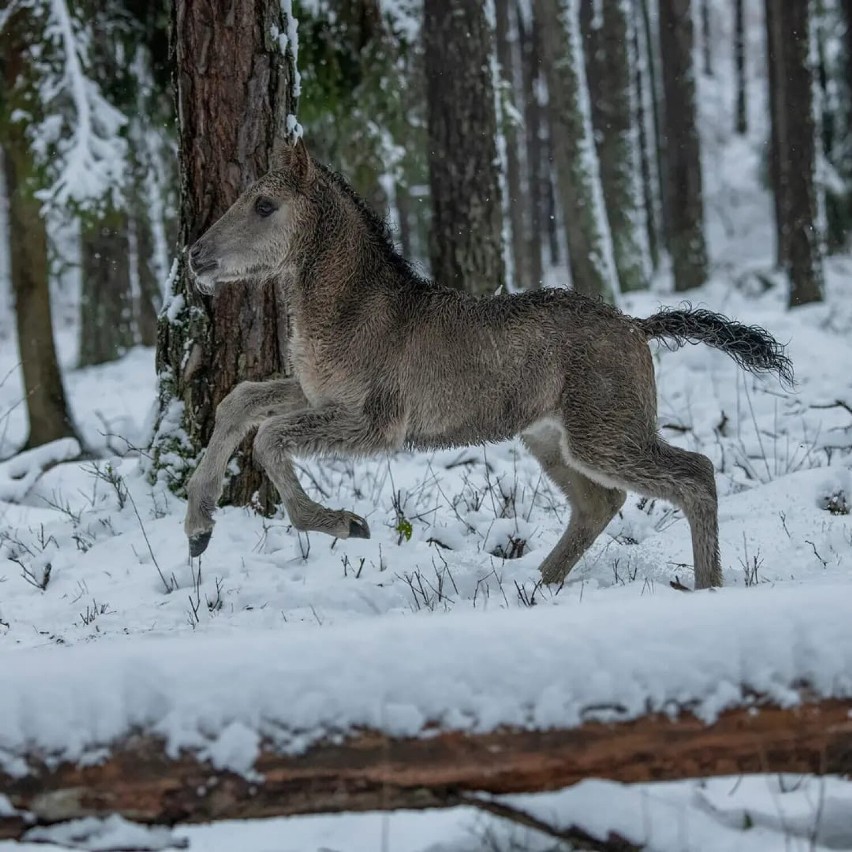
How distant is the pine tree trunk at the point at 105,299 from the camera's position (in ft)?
59.2

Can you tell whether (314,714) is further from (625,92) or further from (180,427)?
(625,92)

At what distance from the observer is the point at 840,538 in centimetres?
590

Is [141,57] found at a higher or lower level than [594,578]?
higher

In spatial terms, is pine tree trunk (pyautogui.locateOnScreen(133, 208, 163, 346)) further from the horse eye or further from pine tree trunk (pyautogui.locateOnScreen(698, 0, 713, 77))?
pine tree trunk (pyautogui.locateOnScreen(698, 0, 713, 77))

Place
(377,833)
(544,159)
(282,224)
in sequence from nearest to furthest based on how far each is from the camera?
(377,833)
(282,224)
(544,159)

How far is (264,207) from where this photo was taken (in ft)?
18.8

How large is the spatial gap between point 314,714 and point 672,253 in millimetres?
21708

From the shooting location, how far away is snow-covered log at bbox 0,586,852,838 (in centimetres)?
261

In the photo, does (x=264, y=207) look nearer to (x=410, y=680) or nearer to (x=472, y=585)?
(x=472, y=585)

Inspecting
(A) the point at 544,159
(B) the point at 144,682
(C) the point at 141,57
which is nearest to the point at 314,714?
(B) the point at 144,682

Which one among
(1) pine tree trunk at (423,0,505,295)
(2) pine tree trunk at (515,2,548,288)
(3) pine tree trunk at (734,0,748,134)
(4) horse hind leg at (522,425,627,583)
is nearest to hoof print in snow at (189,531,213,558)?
(4) horse hind leg at (522,425,627,583)

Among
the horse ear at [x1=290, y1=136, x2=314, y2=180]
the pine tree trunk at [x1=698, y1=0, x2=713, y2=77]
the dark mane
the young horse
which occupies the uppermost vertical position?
the pine tree trunk at [x1=698, y1=0, x2=713, y2=77]

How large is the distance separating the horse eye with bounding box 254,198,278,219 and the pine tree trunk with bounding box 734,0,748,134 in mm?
38380

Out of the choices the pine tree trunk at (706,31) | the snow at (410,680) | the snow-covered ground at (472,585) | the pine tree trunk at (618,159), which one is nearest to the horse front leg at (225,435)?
the snow-covered ground at (472,585)
